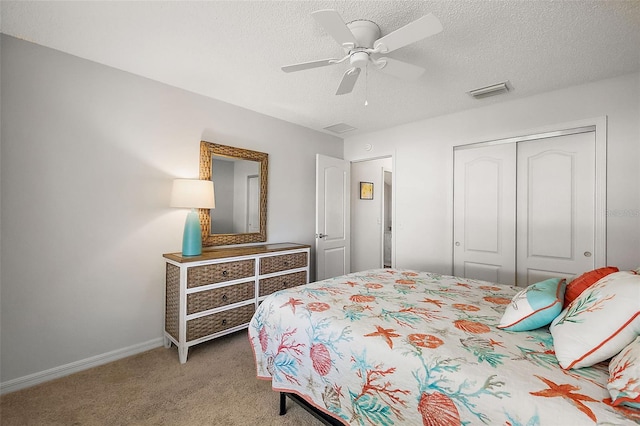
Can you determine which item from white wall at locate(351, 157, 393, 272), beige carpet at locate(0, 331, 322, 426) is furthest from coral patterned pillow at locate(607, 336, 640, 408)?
white wall at locate(351, 157, 393, 272)

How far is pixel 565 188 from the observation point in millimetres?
2631

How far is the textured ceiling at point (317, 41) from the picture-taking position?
1.62 metres

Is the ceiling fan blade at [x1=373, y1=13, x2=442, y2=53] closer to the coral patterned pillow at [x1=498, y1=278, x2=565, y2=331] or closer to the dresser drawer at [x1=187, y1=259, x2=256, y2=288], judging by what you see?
the coral patterned pillow at [x1=498, y1=278, x2=565, y2=331]

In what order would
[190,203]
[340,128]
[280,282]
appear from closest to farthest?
[190,203], [280,282], [340,128]

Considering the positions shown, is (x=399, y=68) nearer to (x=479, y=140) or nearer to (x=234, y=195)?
(x=479, y=140)

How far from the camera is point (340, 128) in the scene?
3.91 metres

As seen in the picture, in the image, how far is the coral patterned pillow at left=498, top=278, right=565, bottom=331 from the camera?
121 cm

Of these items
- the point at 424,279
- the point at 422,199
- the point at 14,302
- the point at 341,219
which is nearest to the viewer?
the point at 14,302

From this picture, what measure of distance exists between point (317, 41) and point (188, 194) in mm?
1622

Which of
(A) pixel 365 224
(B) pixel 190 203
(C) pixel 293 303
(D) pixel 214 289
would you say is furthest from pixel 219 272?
(A) pixel 365 224

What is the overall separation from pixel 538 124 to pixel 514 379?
9.01 feet

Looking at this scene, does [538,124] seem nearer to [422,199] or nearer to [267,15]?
[422,199]

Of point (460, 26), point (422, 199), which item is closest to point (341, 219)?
point (422, 199)

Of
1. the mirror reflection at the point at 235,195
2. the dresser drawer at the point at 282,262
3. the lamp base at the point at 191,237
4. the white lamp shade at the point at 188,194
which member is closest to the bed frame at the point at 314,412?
the dresser drawer at the point at 282,262
